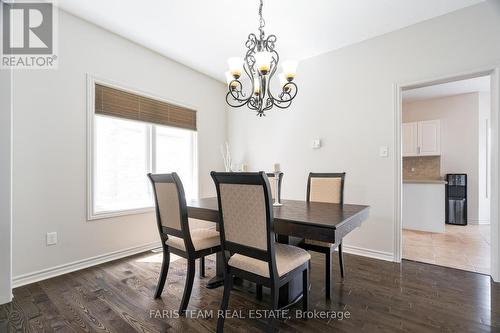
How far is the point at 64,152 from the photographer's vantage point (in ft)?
8.15

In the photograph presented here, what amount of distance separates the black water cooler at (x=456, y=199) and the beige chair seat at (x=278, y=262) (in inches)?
193

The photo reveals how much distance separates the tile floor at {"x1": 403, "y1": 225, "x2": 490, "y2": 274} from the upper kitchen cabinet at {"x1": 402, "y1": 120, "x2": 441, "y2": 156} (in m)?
1.65

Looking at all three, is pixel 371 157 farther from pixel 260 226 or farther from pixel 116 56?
pixel 116 56

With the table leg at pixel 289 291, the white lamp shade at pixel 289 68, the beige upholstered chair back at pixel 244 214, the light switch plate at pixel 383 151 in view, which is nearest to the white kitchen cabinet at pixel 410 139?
the light switch plate at pixel 383 151

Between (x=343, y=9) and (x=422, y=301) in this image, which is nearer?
(x=422, y=301)

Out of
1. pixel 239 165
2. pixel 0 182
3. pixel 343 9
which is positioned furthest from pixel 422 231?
pixel 0 182

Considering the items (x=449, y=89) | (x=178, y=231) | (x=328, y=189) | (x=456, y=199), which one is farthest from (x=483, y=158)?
(x=178, y=231)

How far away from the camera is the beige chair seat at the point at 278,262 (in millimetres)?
1465

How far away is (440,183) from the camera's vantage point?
404 cm

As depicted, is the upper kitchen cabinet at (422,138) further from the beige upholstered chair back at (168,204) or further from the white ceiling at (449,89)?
the beige upholstered chair back at (168,204)

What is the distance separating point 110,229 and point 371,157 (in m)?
3.30

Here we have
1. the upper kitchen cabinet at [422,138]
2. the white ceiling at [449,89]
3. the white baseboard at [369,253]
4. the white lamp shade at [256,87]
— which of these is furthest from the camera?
the upper kitchen cabinet at [422,138]

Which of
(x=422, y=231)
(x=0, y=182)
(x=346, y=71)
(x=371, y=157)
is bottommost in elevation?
(x=422, y=231)

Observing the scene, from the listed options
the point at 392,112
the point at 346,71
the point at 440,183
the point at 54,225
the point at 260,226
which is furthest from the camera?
the point at 440,183
